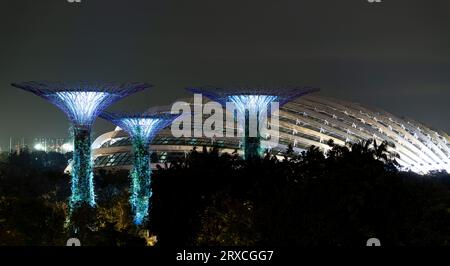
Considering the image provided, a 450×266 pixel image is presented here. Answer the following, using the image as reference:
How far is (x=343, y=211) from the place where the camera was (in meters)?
32.8

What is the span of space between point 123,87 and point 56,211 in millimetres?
8845

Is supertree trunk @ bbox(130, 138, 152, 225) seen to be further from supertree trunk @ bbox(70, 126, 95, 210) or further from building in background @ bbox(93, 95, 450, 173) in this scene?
building in background @ bbox(93, 95, 450, 173)

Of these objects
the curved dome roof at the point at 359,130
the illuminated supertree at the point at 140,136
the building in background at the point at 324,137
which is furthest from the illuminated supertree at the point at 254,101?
the curved dome roof at the point at 359,130

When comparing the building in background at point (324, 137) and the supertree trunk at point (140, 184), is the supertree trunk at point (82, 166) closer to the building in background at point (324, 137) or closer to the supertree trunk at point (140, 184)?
the supertree trunk at point (140, 184)

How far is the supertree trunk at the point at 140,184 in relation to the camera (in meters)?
53.2

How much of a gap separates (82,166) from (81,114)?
114 inches

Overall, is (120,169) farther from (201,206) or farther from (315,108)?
(201,206)

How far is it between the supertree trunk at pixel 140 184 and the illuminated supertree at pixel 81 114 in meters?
3.83

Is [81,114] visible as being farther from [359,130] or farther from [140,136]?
[359,130]

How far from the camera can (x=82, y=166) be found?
164 feet

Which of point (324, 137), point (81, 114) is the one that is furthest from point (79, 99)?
point (324, 137)

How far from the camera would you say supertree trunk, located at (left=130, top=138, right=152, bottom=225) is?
53188 millimetres

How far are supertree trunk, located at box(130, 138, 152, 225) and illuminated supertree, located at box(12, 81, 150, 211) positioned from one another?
12.6 feet
